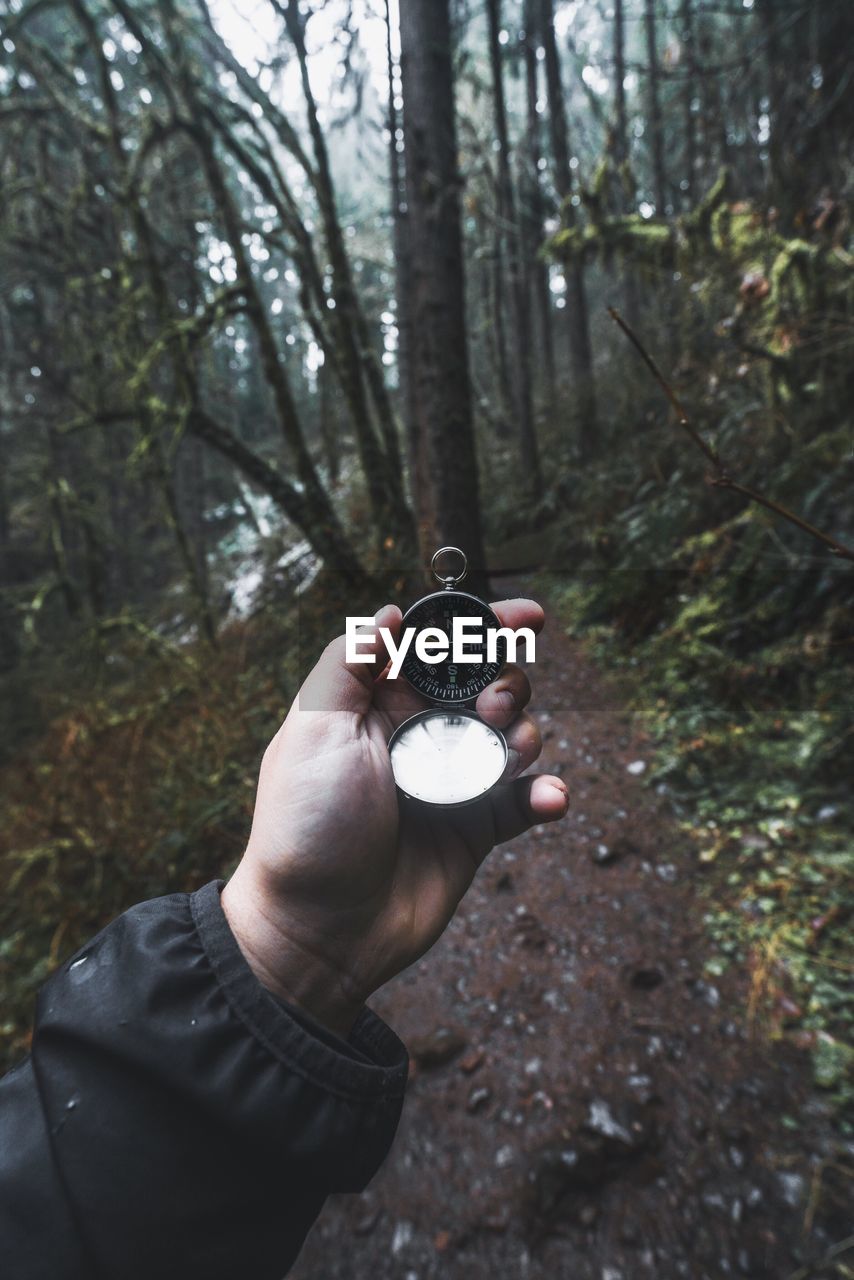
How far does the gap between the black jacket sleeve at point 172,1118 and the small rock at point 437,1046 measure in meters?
1.73

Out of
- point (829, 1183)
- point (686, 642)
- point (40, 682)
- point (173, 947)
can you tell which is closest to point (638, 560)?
point (686, 642)

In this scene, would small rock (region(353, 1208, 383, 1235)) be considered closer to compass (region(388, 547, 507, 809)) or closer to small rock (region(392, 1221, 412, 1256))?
small rock (region(392, 1221, 412, 1256))

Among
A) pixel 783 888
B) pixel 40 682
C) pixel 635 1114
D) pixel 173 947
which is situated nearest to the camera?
pixel 173 947

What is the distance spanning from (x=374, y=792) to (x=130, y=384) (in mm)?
3287

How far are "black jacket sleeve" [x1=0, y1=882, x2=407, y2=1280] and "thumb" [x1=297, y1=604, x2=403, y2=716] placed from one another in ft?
1.48

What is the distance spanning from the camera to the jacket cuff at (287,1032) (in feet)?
3.53

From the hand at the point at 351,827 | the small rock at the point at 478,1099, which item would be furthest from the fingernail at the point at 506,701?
the small rock at the point at 478,1099

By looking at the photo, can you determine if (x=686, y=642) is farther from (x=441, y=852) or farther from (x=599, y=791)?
(x=441, y=852)

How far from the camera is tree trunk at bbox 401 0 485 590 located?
314 centimetres

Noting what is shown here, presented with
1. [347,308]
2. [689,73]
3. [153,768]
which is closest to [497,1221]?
[153,768]

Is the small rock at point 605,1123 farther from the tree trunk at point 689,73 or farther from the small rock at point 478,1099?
the tree trunk at point 689,73

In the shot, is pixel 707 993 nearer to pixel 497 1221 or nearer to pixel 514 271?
pixel 497 1221

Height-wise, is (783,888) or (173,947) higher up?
(173,947)

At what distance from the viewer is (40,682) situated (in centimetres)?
566
